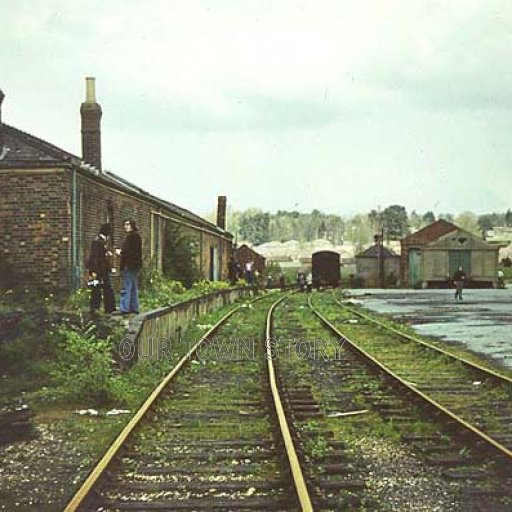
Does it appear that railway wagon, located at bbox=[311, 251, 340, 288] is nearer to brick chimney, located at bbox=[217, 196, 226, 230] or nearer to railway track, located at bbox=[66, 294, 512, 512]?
brick chimney, located at bbox=[217, 196, 226, 230]

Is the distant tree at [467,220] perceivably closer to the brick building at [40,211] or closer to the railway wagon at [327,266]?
the railway wagon at [327,266]

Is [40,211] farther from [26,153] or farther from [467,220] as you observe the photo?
[467,220]

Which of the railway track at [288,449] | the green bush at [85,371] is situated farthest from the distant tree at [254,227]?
the railway track at [288,449]

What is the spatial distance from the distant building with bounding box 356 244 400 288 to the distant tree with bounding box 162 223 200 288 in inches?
1529

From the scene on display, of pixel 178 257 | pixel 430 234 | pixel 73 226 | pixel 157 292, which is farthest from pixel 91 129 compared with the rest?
pixel 430 234

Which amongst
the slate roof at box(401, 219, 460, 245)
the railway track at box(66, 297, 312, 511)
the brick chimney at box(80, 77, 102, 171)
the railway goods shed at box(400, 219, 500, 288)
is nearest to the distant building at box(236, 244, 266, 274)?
the slate roof at box(401, 219, 460, 245)

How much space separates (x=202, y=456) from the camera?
21.1 ft

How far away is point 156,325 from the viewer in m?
13.7

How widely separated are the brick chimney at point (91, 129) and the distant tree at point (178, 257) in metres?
4.88

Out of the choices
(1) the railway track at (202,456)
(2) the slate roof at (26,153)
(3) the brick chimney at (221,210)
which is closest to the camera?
(1) the railway track at (202,456)

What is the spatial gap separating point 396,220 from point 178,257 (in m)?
128

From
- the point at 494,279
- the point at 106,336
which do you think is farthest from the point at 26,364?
the point at 494,279

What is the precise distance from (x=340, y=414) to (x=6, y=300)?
8.64 m

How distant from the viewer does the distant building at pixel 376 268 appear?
67.4 metres
